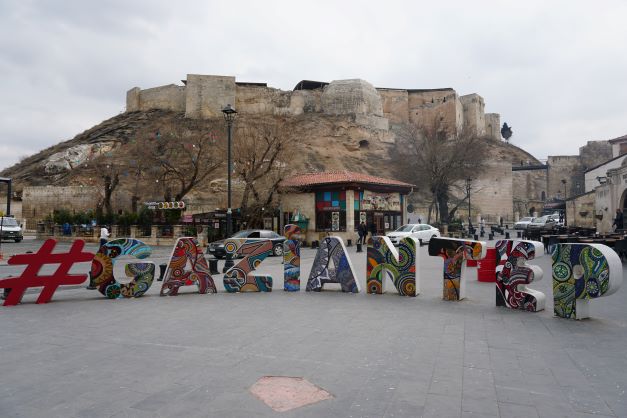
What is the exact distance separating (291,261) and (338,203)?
62.2ft

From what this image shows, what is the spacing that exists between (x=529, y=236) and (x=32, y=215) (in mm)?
46281

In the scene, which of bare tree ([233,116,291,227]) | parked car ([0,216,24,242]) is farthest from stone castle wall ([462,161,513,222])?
parked car ([0,216,24,242])

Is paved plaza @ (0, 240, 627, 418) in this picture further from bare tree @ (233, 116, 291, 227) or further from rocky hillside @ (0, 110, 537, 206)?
rocky hillside @ (0, 110, 537, 206)

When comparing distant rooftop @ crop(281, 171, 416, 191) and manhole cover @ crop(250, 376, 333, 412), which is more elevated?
distant rooftop @ crop(281, 171, 416, 191)

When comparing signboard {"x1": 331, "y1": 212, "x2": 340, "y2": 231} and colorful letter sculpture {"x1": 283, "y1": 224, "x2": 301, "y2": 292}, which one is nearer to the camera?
colorful letter sculpture {"x1": 283, "y1": 224, "x2": 301, "y2": 292}

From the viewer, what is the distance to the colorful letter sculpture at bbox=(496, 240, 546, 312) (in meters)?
7.84

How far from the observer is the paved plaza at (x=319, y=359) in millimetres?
3877

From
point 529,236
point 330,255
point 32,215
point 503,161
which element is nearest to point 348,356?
point 330,255

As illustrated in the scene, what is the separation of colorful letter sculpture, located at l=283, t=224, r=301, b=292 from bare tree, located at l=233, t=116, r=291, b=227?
17.6 meters

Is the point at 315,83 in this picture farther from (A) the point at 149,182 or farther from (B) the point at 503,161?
(A) the point at 149,182

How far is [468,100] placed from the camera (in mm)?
76000

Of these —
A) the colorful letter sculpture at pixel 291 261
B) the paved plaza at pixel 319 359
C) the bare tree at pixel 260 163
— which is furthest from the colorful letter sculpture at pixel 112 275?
the bare tree at pixel 260 163

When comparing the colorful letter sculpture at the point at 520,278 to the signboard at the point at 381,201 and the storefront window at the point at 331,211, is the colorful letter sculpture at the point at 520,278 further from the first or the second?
the signboard at the point at 381,201

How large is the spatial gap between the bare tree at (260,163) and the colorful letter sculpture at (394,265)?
18885 millimetres
